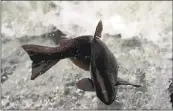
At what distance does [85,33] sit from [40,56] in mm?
944

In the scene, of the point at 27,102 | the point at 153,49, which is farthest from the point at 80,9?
the point at 27,102

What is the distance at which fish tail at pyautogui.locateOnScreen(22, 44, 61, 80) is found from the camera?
106 inches

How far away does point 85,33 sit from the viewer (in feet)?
11.9

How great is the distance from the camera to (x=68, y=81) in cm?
317

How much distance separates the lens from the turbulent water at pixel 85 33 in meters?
3.05

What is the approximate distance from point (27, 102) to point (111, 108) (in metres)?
0.58

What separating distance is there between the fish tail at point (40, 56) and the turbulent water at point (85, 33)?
309mm

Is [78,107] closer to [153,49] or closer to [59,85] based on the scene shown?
[59,85]

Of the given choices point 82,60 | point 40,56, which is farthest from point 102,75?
point 40,56

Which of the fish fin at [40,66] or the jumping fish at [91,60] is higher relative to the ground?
the jumping fish at [91,60]

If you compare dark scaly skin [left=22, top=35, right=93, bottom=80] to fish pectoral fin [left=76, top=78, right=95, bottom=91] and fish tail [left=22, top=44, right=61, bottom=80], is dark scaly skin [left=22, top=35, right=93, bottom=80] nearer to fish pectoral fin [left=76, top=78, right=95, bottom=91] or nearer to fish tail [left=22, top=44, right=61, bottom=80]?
fish tail [left=22, top=44, right=61, bottom=80]

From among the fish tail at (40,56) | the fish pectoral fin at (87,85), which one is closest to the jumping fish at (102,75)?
the fish pectoral fin at (87,85)

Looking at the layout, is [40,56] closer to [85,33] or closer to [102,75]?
[102,75]

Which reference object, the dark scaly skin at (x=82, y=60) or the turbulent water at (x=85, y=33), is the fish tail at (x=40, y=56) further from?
the turbulent water at (x=85, y=33)
